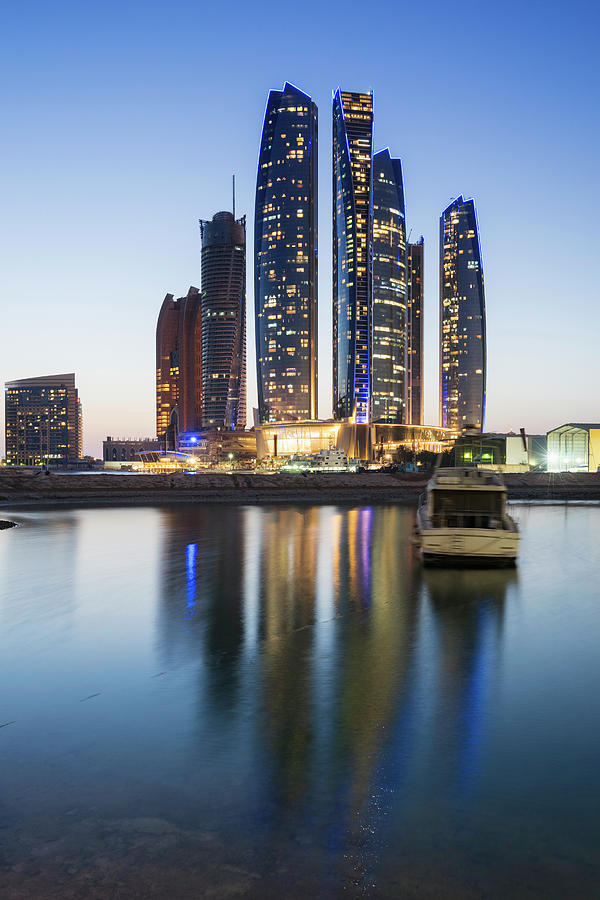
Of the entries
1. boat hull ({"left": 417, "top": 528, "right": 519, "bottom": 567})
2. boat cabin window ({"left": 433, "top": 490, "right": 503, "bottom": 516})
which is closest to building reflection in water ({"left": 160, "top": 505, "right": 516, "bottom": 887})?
boat hull ({"left": 417, "top": 528, "right": 519, "bottom": 567})

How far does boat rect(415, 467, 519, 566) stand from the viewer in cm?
2361

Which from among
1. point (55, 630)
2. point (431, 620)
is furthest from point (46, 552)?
A: point (431, 620)

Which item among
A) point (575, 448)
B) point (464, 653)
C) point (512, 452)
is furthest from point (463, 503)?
point (512, 452)

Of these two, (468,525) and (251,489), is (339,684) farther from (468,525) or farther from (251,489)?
(251,489)

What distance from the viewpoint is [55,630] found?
1533 cm

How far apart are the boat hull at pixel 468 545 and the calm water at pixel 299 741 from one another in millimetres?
3061

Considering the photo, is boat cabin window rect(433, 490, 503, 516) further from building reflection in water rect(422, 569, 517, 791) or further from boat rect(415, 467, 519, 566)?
building reflection in water rect(422, 569, 517, 791)

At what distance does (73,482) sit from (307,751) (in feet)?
281

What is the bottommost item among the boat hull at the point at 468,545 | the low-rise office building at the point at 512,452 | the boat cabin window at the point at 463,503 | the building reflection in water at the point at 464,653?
the building reflection in water at the point at 464,653

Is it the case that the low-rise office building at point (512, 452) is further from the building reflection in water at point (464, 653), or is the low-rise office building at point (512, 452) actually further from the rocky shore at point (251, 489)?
the building reflection in water at point (464, 653)

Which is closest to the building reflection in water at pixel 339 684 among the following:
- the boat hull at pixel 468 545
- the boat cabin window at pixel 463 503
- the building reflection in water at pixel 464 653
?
the building reflection in water at pixel 464 653

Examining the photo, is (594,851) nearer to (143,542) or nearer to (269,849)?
(269,849)

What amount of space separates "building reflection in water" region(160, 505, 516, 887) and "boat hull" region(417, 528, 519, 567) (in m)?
0.72

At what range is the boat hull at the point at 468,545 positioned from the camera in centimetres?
2347
